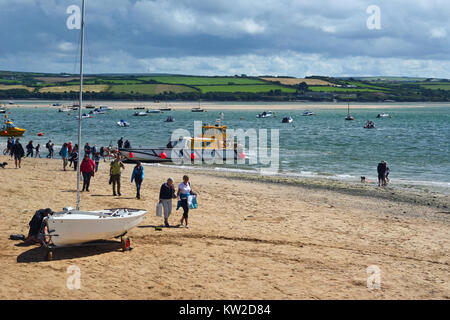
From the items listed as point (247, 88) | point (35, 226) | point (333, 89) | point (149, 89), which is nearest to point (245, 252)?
point (35, 226)

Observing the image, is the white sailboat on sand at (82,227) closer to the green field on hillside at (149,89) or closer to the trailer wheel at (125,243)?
the trailer wheel at (125,243)

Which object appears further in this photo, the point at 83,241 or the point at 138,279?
the point at 83,241

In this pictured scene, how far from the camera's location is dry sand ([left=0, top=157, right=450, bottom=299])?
35.0ft

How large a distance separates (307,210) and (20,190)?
1175 cm

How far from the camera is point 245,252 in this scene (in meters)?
13.2

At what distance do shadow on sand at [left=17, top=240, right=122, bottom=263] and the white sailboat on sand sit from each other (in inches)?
7.3

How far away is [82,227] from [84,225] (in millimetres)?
70

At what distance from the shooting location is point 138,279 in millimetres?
11078

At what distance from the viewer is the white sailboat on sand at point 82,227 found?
38.9 feet

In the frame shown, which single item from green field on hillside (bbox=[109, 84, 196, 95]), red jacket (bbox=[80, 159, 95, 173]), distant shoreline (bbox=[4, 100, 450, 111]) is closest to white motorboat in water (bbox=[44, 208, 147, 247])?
red jacket (bbox=[80, 159, 95, 173])

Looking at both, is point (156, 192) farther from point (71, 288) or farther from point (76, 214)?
point (71, 288)

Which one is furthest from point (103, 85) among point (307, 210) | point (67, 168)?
point (307, 210)

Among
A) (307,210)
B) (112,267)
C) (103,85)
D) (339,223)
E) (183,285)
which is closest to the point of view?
(183,285)
